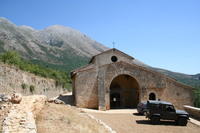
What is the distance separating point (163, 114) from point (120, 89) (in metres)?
14.2

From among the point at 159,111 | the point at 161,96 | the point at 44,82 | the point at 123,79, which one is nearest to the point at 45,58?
the point at 44,82

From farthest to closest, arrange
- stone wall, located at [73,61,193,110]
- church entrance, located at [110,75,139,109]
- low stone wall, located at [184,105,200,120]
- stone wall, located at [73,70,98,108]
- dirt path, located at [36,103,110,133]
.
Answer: church entrance, located at [110,75,139,109] → stone wall, located at [73,61,193,110] → stone wall, located at [73,70,98,108] → low stone wall, located at [184,105,200,120] → dirt path, located at [36,103,110,133]

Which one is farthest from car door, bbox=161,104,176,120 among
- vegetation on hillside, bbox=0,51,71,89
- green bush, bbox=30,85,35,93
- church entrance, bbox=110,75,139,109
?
vegetation on hillside, bbox=0,51,71,89

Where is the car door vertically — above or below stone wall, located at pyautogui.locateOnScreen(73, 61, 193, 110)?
below

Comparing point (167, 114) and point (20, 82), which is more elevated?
point (20, 82)

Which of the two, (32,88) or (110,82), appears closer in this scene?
(110,82)

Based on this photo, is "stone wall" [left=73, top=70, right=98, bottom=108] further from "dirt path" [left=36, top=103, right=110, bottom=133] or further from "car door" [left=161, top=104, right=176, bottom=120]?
"dirt path" [left=36, top=103, right=110, bottom=133]

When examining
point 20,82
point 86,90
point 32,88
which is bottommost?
point 86,90

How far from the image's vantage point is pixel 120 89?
3042 cm

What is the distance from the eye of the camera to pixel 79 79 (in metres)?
25.4

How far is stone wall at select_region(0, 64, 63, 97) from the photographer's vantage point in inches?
929

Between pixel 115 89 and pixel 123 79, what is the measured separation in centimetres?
221

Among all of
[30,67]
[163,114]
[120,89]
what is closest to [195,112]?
[163,114]

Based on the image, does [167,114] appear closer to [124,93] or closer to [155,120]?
[155,120]
